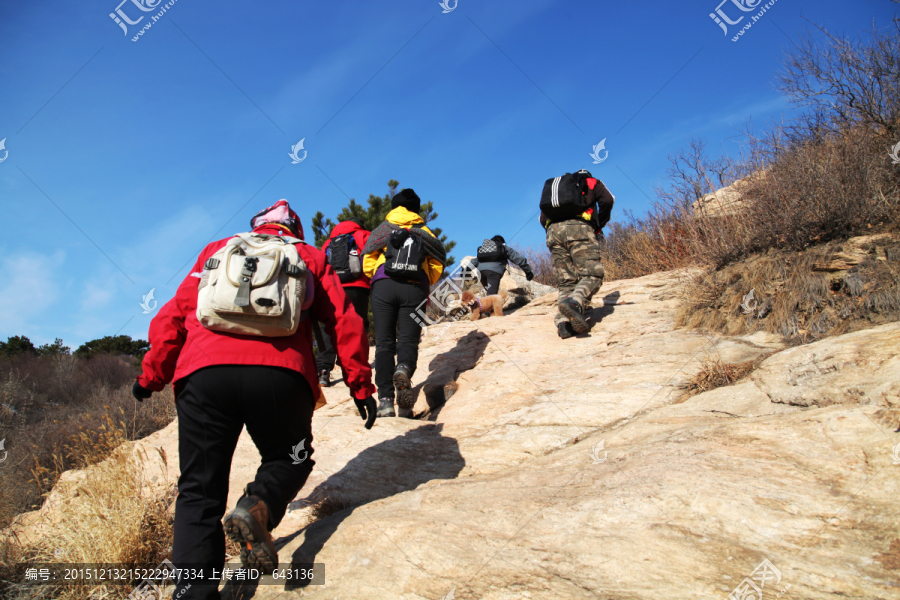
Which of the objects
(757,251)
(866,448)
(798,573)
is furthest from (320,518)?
(757,251)

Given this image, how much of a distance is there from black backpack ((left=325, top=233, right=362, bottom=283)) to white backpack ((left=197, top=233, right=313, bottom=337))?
3792 mm

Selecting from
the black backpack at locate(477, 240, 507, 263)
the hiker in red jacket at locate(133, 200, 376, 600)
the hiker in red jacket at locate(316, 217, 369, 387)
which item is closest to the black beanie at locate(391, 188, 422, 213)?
the hiker in red jacket at locate(316, 217, 369, 387)

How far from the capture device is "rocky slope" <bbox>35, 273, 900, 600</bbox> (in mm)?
2020

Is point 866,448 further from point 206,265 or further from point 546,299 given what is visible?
point 546,299

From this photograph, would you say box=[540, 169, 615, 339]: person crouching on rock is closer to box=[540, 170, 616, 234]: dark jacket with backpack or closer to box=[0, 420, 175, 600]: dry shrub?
box=[540, 170, 616, 234]: dark jacket with backpack

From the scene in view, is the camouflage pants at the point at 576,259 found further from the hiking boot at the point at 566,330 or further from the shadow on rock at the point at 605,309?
the shadow on rock at the point at 605,309

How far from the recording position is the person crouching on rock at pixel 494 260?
33.9ft

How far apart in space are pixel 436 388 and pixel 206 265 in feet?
12.9

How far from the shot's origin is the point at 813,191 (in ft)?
17.8

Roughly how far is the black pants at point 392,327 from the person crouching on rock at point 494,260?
539cm

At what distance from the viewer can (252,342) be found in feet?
7.69

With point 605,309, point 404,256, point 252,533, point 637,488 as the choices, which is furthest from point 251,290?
point 605,309

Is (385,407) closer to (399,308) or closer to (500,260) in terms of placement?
(399,308)

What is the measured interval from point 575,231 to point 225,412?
199 inches
